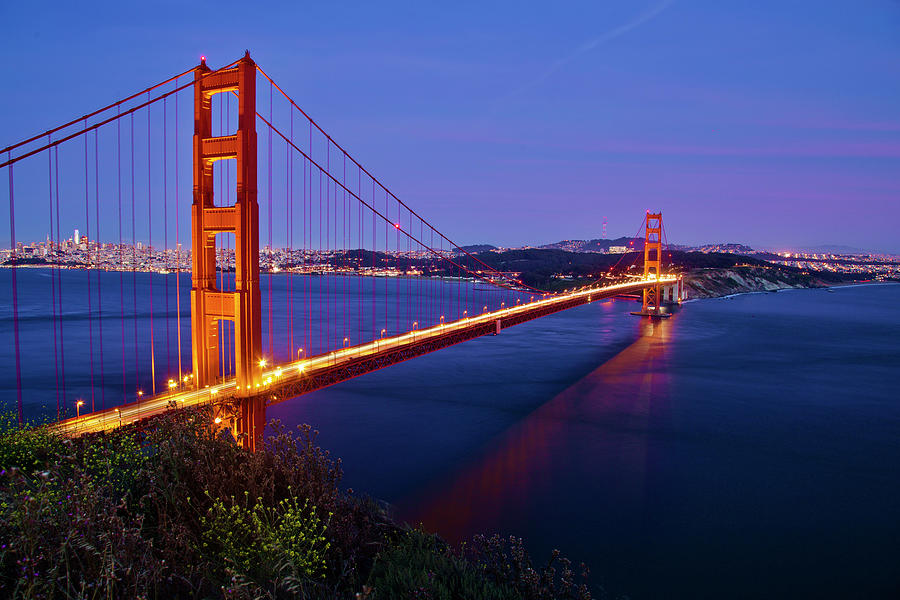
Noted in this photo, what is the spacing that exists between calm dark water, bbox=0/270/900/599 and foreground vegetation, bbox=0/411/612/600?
4.95 metres

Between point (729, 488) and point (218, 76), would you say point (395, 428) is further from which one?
point (218, 76)

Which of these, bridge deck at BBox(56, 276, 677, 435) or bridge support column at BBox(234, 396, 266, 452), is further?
bridge support column at BBox(234, 396, 266, 452)

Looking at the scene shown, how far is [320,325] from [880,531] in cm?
3952

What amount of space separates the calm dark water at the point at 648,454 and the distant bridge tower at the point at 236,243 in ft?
14.9

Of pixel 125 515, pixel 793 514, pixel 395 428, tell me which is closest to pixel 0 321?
pixel 395 428

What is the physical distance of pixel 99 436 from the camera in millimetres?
7742

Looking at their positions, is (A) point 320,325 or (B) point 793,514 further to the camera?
(A) point 320,325

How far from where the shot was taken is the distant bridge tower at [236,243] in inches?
413

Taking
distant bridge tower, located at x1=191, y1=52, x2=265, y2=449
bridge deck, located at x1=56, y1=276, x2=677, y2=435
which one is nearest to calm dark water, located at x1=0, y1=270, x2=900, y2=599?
bridge deck, located at x1=56, y1=276, x2=677, y2=435

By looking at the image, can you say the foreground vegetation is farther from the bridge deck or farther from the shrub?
the bridge deck

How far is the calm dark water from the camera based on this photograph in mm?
10273

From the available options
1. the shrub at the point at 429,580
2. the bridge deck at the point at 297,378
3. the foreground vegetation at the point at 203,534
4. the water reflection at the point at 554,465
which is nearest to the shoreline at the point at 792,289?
the water reflection at the point at 554,465

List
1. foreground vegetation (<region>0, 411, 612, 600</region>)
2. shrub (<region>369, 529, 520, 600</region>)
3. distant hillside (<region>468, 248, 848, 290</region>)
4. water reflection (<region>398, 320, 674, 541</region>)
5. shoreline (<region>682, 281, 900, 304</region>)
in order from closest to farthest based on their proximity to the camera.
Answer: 1. foreground vegetation (<region>0, 411, 612, 600</region>)
2. shrub (<region>369, 529, 520, 600</region>)
3. water reflection (<region>398, 320, 674, 541</region>)
4. shoreline (<region>682, 281, 900, 304</region>)
5. distant hillside (<region>468, 248, 848, 290</region>)

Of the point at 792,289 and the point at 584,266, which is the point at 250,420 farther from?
the point at 792,289
